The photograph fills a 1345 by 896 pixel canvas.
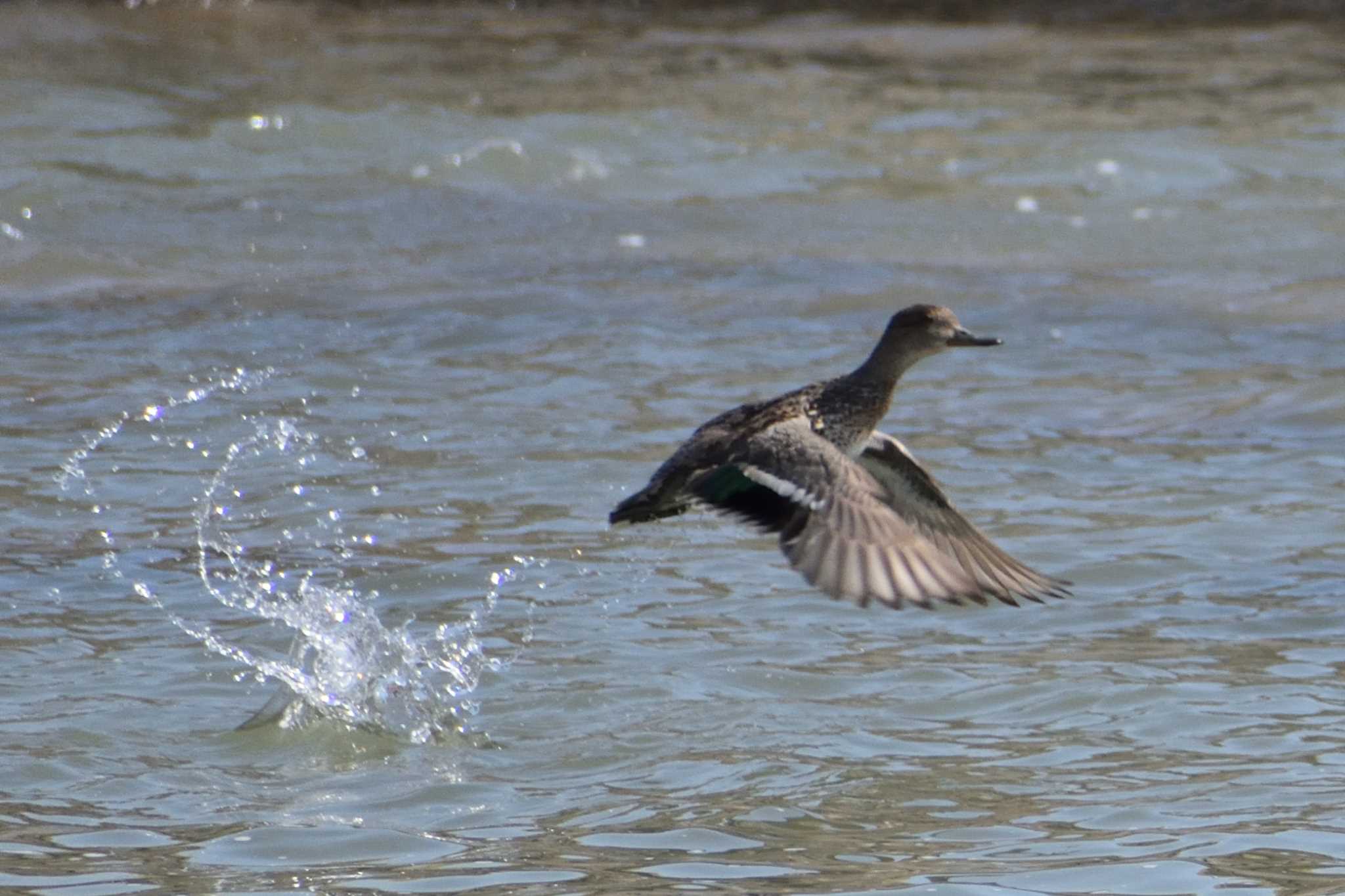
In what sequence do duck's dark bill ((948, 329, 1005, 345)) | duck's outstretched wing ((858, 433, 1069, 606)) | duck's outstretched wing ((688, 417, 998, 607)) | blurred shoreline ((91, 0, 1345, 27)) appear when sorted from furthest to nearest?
blurred shoreline ((91, 0, 1345, 27)) < duck's dark bill ((948, 329, 1005, 345)) < duck's outstretched wing ((858, 433, 1069, 606)) < duck's outstretched wing ((688, 417, 998, 607))

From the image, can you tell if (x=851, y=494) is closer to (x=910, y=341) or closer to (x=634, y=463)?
(x=910, y=341)

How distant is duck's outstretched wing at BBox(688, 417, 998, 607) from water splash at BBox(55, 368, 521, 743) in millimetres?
1050

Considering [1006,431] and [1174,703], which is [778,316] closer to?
[1006,431]

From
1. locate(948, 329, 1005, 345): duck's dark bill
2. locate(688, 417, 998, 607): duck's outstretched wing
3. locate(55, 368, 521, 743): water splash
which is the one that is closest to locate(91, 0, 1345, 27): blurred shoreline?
locate(55, 368, 521, 743): water splash

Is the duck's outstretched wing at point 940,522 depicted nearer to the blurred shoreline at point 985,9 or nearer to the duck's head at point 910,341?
the duck's head at point 910,341

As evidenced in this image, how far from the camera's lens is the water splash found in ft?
20.0

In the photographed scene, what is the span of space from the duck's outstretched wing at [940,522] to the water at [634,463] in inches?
16.0

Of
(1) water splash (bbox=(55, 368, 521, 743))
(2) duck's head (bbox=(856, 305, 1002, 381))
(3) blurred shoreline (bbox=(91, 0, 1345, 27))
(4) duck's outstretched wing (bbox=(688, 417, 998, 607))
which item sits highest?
(3) blurred shoreline (bbox=(91, 0, 1345, 27))

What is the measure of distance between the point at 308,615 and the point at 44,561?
1254 mm

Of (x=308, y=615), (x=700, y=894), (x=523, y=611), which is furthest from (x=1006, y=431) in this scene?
(x=700, y=894)

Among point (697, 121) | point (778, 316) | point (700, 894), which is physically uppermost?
point (697, 121)

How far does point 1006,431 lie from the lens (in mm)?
9008

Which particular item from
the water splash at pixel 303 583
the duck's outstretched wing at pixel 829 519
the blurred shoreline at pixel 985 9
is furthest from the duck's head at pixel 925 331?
the blurred shoreline at pixel 985 9

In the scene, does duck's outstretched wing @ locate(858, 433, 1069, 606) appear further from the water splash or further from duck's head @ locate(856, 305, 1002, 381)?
the water splash
